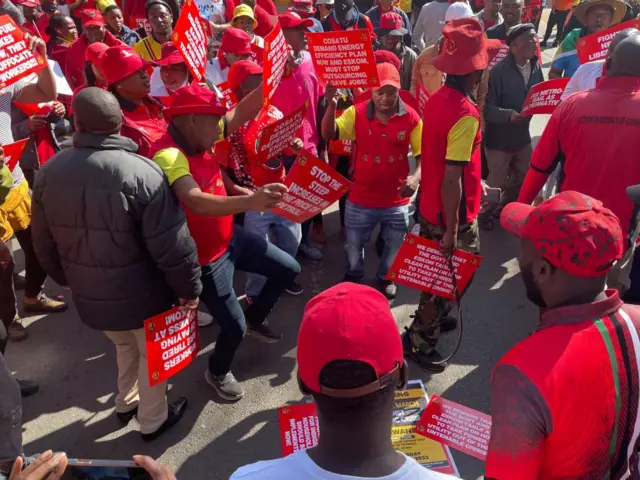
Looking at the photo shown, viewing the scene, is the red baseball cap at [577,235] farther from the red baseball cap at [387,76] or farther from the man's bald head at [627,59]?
the red baseball cap at [387,76]

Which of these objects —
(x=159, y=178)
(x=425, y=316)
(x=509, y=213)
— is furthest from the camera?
(x=425, y=316)

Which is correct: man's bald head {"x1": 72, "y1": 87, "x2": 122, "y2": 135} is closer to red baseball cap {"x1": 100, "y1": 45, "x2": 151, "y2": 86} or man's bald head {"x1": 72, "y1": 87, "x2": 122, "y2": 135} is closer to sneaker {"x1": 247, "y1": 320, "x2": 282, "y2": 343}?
red baseball cap {"x1": 100, "y1": 45, "x2": 151, "y2": 86}

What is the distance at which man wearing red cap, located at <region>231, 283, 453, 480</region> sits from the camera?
1314mm

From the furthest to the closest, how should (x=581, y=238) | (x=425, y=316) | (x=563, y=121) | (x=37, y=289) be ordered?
(x=37, y=289) → (x=425, y=316) → (x=563, y=121) → (x=581, y=238)

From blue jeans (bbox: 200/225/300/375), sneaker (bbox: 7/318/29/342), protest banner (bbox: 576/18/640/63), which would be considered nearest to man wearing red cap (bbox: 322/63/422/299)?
blue jeans (bbox: 200/225/300/375)

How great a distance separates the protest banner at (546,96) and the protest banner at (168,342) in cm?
311

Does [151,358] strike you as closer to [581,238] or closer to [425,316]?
[425,316]

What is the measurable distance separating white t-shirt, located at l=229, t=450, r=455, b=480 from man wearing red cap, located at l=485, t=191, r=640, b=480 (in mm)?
309

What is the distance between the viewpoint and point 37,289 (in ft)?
14.3

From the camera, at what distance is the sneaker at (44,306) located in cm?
438

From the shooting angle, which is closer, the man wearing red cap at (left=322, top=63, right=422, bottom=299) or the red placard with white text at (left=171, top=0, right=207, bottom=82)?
the red placard with white text at (left=171, top=0, right=207, bottom=82)

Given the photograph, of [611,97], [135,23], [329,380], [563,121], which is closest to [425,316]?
[563,121]

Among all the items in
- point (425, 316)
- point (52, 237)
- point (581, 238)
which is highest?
point (581, 238)

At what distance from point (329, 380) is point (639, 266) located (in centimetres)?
336
